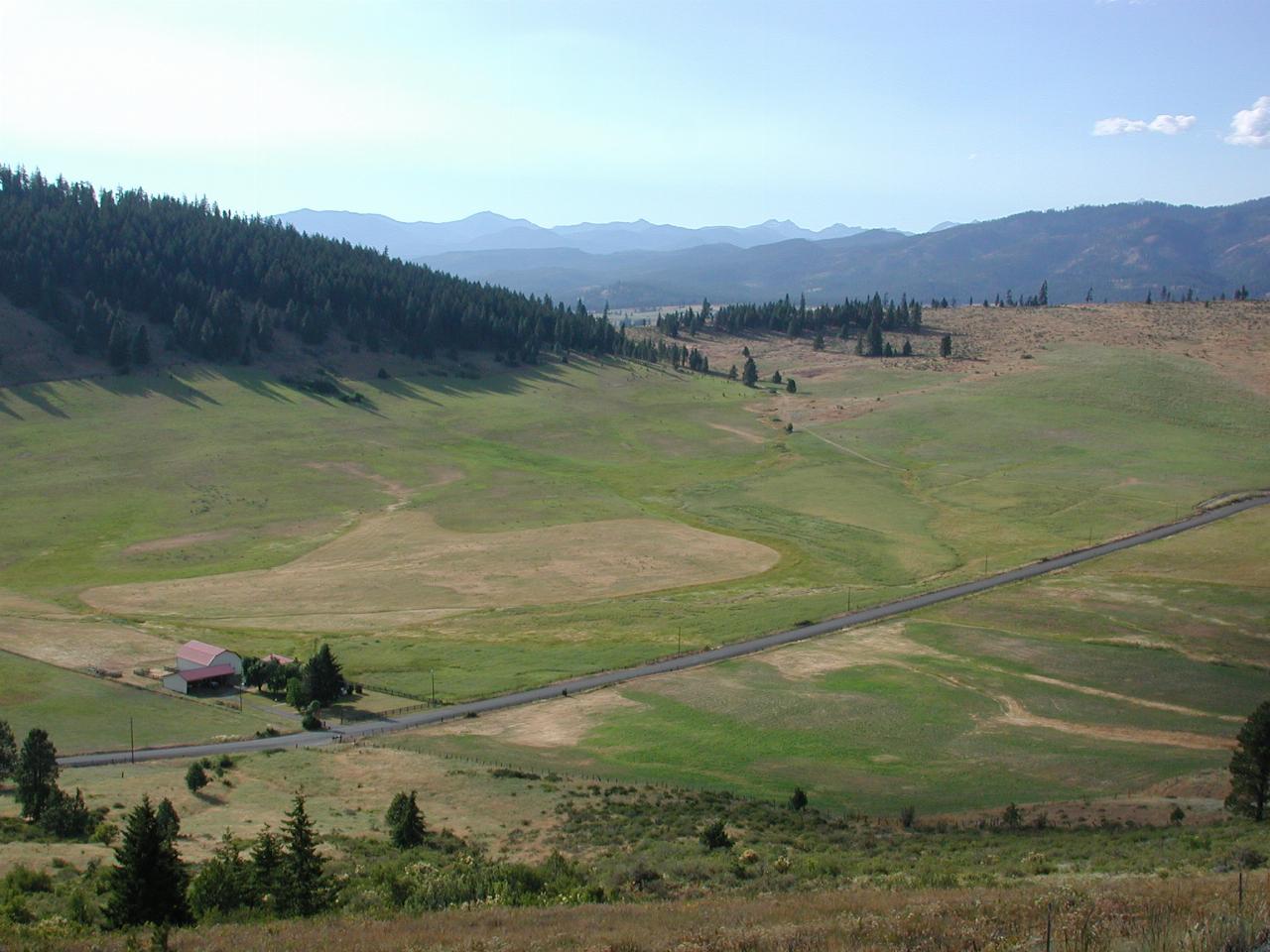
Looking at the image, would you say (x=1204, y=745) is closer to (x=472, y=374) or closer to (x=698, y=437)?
(x=698, y=437)

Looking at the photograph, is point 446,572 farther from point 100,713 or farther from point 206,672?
point 100,713

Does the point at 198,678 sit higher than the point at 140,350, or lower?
lower

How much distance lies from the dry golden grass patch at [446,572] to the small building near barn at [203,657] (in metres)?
12.3

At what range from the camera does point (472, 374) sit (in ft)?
645

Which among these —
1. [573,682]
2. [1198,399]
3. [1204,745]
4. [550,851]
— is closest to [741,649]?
[573,682]

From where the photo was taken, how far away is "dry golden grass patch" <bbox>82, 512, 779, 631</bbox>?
3356 inches

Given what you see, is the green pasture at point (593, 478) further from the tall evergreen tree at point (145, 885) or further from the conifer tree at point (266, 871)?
the tall evergreen tree at point (145, 885)

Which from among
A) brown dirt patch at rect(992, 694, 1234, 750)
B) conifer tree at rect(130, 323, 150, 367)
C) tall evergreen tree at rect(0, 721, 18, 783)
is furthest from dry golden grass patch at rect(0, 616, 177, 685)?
conifer tree at rect(130, 323, 150, 367)

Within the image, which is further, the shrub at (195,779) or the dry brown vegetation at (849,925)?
the shrub at (195,779)

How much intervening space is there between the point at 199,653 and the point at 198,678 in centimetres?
216

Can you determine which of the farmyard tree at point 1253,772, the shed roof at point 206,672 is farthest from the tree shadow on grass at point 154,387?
the farmyard tree at point 1253,772

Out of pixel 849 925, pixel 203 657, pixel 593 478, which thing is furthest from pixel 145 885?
pixel 593 478

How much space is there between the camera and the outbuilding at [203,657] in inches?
2580

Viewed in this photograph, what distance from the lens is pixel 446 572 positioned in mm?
94438
